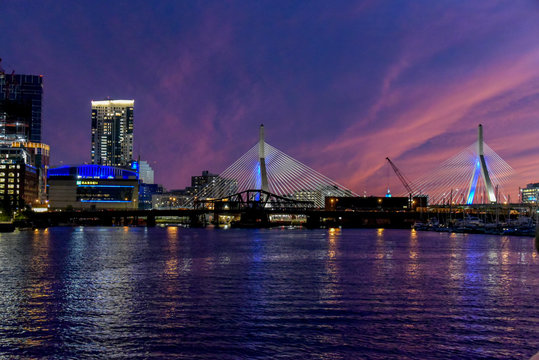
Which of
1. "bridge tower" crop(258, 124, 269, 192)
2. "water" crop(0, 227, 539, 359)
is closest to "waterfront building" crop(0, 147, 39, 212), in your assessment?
"bridge tower" crop(258, 124, 269, 192)

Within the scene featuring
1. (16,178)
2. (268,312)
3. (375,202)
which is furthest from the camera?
(375,202)

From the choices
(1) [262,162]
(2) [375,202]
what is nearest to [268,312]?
(1) [262,162]

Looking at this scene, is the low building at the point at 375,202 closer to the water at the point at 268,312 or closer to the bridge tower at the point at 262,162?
the bridge tower at the point at 262,162

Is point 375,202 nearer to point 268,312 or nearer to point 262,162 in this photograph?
point 262,162

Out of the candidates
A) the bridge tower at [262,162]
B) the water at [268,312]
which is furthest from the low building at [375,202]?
the water at [268,312]

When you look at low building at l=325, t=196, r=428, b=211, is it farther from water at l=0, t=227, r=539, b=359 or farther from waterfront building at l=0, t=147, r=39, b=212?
water at l=0, t=227, r=539, b=359

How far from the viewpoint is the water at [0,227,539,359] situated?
1645 centimetres

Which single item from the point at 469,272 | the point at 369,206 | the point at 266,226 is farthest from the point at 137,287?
the point at 369,206

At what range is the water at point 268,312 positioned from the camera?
648 inches

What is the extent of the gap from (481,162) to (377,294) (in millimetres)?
93021

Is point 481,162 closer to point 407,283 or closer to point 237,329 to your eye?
point 407,283

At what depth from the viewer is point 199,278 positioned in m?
32.7

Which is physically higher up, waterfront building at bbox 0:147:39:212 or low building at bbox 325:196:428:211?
waterfront building at bbox 0:147:39:212

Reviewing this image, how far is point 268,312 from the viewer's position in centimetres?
2169
